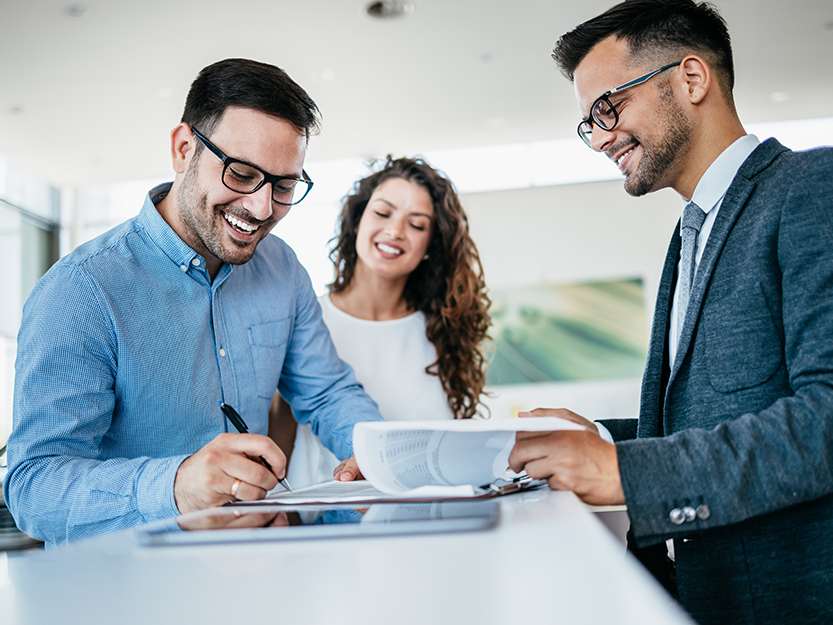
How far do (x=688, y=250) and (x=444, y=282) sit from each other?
1338 mm

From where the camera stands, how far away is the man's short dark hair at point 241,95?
144 centimetres

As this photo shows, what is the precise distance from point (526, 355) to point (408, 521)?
5.85 metres

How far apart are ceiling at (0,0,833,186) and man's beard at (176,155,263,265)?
10.4 feet

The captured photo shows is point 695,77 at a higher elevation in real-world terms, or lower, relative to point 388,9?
lower

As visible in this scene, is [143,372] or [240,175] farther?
[240,175]

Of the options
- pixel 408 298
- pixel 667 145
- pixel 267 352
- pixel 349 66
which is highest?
pixel 349 66

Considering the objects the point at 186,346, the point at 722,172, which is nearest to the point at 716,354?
the point at 722,172

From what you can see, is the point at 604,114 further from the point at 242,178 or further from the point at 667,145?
the point at 242,178

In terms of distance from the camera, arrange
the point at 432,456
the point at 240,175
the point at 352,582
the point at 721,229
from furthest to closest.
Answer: the point at 240,175 → the point at 721,229 → the point at 432,456 → the point at 352,582

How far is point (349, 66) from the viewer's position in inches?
195

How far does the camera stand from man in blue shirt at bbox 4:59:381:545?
1.02m

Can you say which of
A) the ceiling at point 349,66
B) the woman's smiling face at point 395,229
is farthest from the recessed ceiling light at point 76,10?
the woman's smiling face at point 395,229

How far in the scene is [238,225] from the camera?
4.82 feet

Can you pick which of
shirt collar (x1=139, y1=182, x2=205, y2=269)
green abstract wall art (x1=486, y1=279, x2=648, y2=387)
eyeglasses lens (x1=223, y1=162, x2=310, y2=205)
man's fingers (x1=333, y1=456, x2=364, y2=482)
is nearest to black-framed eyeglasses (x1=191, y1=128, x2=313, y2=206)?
eyeglasses lens (x1=223, y1=162, x2=310, y2=205)
